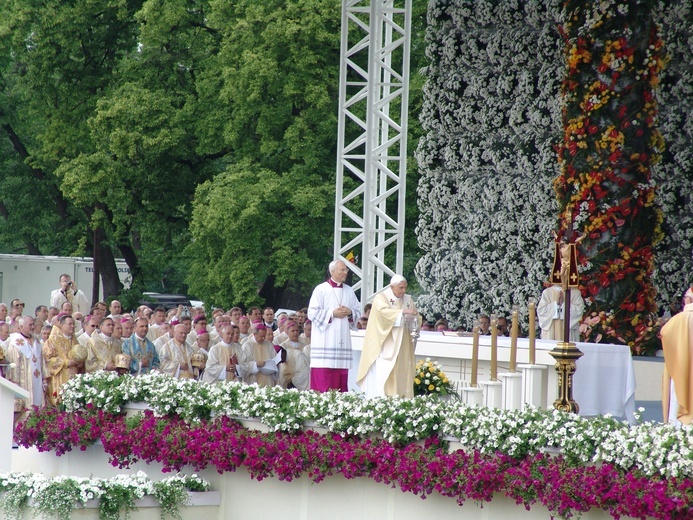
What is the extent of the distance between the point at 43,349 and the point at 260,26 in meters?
12.1

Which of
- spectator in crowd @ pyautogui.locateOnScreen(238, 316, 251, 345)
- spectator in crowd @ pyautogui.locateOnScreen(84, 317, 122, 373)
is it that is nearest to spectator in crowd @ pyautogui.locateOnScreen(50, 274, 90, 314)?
spectator in crowd @ pyautogui.locateOnScreen(238, 316, 251, 345)

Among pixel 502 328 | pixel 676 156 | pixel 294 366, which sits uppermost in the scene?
pixel 676 156

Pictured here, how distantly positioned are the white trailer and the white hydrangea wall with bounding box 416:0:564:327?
13375 mm

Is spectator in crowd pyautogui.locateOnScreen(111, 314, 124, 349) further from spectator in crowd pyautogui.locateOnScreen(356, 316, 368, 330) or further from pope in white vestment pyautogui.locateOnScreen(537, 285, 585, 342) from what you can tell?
pope in white vestment pyautogui.locateOnScreen(537, 285, 585, 342)

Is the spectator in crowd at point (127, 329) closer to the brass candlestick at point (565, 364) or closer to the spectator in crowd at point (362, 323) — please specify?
the spectator in crowd at point (362, 323)

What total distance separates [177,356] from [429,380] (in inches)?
169

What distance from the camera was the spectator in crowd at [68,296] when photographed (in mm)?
22188

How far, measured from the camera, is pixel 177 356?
1647 centimetres

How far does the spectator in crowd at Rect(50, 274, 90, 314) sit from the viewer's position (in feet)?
72.8

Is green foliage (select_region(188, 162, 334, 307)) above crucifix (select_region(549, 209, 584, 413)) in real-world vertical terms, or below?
above

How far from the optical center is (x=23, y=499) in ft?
33.8

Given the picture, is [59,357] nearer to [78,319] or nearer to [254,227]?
[78,319]

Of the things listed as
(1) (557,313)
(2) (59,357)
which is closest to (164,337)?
(2) (59,357)

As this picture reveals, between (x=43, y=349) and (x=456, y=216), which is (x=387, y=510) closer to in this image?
(x=43, y=349)
